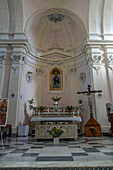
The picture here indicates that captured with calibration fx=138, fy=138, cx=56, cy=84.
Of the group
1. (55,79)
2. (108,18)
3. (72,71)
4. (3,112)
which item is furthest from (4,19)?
(3,112)

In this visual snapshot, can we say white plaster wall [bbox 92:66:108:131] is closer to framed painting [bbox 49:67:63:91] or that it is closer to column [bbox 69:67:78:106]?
column [bbox 69:67:78:106]

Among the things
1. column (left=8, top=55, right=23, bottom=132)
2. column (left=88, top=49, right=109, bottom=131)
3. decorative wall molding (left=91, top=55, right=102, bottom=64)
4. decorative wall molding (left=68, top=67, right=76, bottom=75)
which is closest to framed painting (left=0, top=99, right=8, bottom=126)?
column (left=8, top=55, right=23, bottom=132)

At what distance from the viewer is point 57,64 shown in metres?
11.7

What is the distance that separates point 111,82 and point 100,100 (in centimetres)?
147

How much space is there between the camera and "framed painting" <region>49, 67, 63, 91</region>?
437 inches

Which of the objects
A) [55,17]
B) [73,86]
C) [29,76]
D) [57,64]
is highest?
[55,17]

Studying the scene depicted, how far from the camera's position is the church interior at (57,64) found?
324 inches

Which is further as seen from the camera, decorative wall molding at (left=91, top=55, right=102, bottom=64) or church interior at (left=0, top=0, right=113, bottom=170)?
decorative wall molding at (left=91, top=55, right=102, bottom=64)

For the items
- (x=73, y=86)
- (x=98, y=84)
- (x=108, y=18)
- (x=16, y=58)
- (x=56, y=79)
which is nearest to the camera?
(x=98, y=84)

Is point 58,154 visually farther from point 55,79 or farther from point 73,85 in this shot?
point 55,79

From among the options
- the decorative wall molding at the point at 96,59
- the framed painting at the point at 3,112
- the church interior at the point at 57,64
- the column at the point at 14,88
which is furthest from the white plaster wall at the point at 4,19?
the framed painting at the point at 3,112

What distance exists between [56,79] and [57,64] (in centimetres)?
137

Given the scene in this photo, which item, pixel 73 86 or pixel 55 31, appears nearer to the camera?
pixel 73 86

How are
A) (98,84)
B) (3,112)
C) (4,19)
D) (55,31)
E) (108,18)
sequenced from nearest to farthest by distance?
(3,112)
(98,84)
(4,19)
(108,18)
(55,31)
